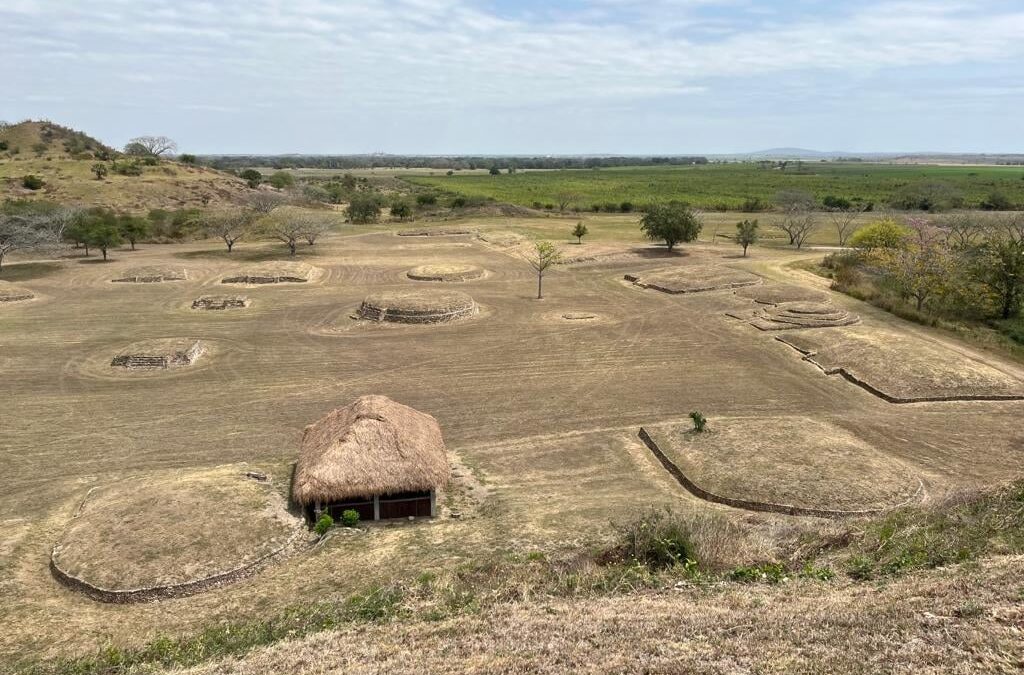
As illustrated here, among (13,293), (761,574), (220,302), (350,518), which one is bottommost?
(350,518)

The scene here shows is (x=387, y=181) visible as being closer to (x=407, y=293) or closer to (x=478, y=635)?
(x=407, y=293)

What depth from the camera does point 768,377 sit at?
1083 inches

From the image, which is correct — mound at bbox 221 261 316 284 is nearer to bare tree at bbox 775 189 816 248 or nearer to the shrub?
the shrub

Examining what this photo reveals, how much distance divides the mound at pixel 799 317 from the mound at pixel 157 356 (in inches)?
1176

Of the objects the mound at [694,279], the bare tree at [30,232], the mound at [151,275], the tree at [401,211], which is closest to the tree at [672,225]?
the mound at [694,279]

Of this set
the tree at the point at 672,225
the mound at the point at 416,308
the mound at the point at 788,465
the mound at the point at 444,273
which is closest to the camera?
the mound at the point at 788,465

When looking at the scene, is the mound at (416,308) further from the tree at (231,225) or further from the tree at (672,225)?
the tree at (231,225)

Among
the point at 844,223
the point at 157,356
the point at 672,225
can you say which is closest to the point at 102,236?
the point at 157,356

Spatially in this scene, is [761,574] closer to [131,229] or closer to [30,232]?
[30,232]

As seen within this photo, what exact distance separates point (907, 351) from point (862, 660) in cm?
2603

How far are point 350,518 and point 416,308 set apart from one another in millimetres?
21323

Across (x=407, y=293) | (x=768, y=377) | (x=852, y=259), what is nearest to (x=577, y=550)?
(x=768, y=377)

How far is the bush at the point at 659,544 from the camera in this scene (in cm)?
1242

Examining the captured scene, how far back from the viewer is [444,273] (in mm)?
48375
